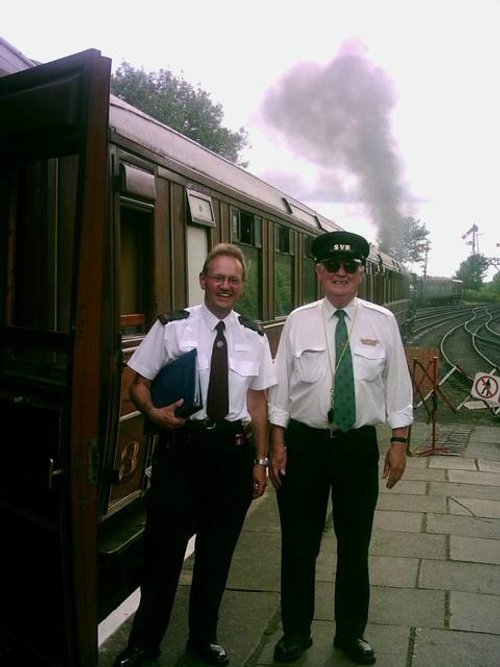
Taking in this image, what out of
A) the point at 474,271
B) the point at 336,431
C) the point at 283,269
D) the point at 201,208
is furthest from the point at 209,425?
the point at 474,271

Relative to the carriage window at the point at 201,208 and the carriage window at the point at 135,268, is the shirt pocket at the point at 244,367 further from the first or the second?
the carriage window at the point at 201,208

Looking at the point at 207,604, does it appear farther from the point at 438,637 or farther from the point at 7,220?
the point at 7,220

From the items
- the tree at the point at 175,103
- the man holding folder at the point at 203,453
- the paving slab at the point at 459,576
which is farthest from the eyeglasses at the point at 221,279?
the tree at the point at 175,103

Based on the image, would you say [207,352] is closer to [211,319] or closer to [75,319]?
[211,319]

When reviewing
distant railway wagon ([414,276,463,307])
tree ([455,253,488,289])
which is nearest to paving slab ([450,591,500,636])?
distant railway wagon ([414,276,463,307])

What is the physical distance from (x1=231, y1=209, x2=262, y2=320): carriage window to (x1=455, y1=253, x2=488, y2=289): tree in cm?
10042

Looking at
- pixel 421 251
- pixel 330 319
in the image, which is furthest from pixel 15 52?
pixel 421 251

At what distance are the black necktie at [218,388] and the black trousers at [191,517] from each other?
3.3 inches

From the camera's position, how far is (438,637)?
11.3 ft

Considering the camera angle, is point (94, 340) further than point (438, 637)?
No

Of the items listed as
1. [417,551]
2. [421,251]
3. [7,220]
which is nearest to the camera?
[7,220]

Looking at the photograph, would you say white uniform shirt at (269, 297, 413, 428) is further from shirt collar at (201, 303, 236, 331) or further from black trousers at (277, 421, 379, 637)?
shirt collar at (201, 303, 236, 331)

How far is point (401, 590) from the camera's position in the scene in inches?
158

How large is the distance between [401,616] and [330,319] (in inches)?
62.7
